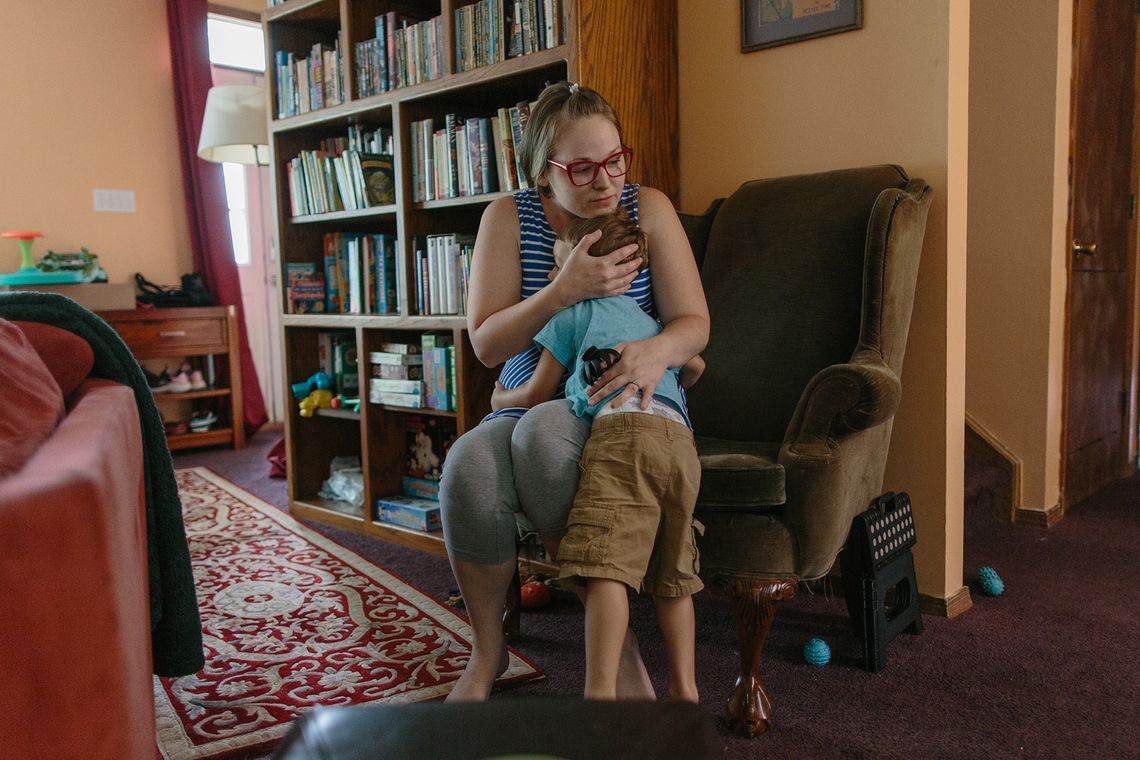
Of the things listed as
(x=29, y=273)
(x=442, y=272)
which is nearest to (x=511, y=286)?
(x=442, y=272)

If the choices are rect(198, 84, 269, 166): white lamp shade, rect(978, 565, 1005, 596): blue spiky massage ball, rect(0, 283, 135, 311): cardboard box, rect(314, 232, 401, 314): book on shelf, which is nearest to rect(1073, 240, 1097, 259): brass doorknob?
rect(978, 565, 1005, 596): blue spiky massage ball

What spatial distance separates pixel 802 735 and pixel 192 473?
3.22 metres

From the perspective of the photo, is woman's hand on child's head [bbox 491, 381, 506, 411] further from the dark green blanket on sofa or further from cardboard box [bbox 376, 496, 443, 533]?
cardboard box [bbox 376, 496, 443, 533]

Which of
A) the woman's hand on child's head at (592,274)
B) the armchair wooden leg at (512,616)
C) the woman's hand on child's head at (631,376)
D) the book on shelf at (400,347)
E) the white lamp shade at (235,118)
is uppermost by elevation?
the white lamp shade at (235,118)

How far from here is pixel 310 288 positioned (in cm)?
303

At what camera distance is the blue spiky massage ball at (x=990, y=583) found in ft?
6.80

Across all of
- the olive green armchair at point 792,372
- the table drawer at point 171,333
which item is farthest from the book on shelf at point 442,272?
the table drawer at point 171,333

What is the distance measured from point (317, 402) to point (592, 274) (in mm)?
1751

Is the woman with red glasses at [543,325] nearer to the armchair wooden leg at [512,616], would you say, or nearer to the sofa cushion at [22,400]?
the armchair wooden leg at [512,616]

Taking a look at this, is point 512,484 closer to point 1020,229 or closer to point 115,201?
point 1020,229

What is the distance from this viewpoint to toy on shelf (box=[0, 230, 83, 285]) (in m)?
3.80

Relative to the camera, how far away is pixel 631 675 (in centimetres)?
145

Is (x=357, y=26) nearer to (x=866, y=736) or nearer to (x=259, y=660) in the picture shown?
(x=259, y=660)

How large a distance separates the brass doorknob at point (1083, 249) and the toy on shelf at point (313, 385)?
2.48m
